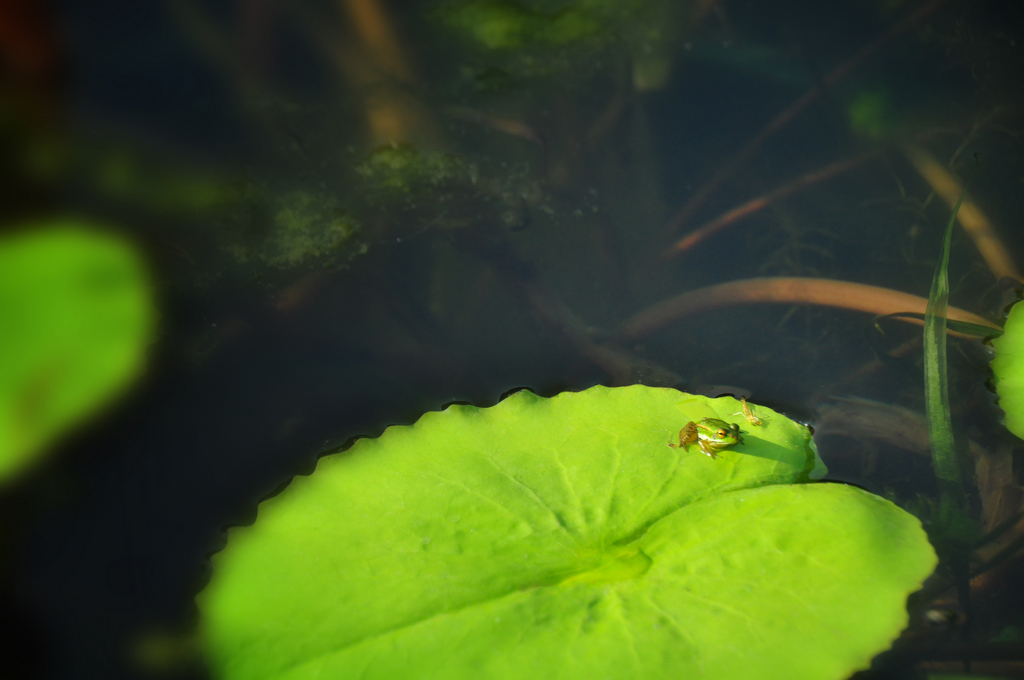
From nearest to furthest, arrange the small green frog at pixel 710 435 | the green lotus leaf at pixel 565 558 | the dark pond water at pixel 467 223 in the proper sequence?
the green lotus leaf at pixel 565 558, the small green frog at pixel 710 435, the dark pond water at pixel 467 223

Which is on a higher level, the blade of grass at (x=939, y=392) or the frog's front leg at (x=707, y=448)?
the frog's front leg at (x=707, y=448)

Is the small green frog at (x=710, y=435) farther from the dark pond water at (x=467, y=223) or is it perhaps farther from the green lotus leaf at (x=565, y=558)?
the dark pond water at (x=467, y=223)

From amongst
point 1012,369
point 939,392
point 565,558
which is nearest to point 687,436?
point 565,558

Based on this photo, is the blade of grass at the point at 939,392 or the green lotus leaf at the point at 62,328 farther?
the green lotus leaf at the point at 62,328

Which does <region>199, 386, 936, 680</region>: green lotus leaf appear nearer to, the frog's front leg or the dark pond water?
the frog's front leg

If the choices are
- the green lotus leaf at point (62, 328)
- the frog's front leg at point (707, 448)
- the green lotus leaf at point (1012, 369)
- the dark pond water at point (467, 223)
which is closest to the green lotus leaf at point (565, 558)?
the frog's front leg at point (707, 448)

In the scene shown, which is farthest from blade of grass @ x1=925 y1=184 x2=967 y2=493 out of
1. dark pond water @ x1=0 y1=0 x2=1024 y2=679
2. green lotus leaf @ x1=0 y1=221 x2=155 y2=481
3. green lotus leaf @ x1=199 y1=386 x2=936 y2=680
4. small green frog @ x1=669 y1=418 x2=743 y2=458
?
green lotus leaf @ x1=0 y1=221 x2=155 y2=481

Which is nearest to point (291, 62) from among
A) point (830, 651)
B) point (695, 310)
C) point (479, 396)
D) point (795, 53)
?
point (479, 396)
